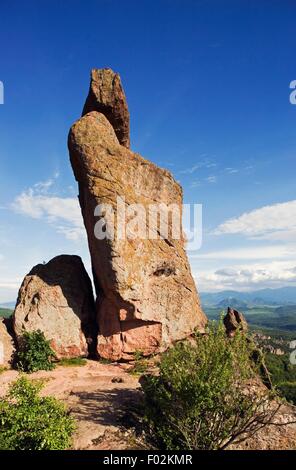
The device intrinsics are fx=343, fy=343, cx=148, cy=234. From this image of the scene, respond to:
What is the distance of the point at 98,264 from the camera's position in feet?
100

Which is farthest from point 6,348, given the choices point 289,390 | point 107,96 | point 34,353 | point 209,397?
point 289,390

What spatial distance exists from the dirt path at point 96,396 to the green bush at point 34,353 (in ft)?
2.37

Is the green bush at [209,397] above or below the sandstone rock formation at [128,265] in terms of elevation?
below

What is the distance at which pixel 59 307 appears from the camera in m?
30.4

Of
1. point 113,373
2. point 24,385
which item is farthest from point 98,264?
point 24,385

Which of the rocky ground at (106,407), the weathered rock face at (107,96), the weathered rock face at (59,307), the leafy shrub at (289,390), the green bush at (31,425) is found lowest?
the leafy shrub at (289,390)

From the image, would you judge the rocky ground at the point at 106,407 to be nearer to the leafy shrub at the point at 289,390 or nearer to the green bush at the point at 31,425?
the green bush at the point at 31,425

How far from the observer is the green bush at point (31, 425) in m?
13.5

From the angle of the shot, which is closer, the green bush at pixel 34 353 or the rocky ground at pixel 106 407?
the rocky ground at pixel 106 407

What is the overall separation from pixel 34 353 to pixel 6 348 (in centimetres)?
305

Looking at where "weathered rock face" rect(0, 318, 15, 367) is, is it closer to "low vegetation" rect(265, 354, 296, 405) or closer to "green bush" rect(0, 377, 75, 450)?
"green bush" rect(0, 377, 75, 450)

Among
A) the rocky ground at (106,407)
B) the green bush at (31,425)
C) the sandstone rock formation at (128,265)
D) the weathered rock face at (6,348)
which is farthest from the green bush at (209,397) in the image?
the weathered rock face at (6,348)

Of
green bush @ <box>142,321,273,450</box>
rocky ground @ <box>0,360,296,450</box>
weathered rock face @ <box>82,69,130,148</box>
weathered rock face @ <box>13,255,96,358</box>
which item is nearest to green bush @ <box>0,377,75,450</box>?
rocky ground @ <box>0,360,296,450</box>

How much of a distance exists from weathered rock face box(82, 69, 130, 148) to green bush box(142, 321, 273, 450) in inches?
1111
